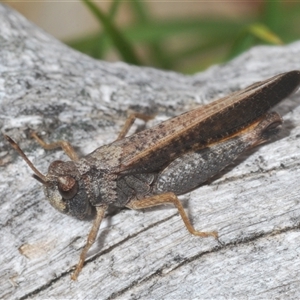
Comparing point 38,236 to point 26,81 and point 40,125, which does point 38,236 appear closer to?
point 40,125

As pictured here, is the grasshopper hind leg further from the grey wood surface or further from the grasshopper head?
the grasshopper head

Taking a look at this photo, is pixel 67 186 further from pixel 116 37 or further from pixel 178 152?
pixel 116 37

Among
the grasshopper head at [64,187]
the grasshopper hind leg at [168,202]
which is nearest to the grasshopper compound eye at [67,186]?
Result: the grasshopper head at [64,187]

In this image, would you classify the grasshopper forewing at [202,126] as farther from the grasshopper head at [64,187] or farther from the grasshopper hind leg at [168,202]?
the grasshopper head at [64,187]

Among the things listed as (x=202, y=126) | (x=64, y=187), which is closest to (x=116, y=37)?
(x=202, y=126)

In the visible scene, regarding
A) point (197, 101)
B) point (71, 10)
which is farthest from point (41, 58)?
point (71, 10)

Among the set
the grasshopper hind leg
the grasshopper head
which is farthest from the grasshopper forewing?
the grasshopper head
